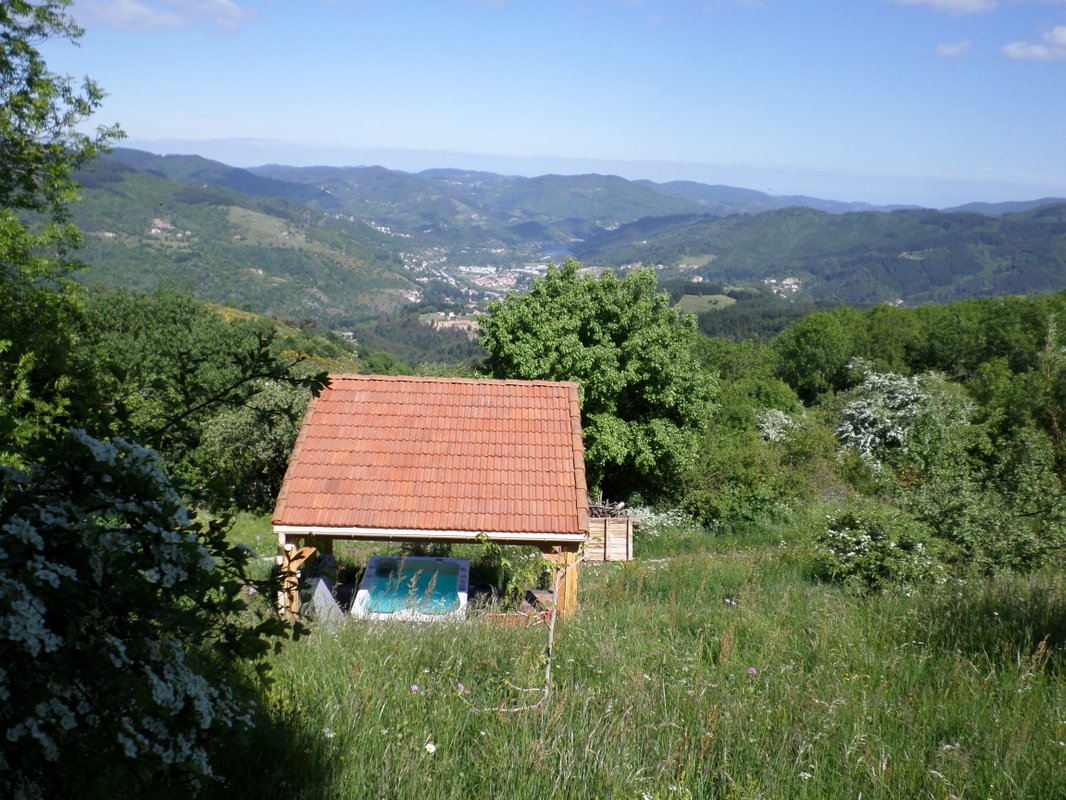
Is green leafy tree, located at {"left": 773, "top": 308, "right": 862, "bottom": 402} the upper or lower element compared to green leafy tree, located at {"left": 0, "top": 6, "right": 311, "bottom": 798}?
lower

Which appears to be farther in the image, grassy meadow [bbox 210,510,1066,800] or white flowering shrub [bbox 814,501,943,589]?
white flowering shrub [bbox 814,501,943,589]

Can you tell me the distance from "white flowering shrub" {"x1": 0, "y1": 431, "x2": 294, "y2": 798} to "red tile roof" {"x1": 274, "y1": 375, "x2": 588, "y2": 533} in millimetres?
8171

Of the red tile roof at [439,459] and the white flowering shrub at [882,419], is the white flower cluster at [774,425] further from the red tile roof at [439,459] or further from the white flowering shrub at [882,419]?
the red tile roof at [439,459]

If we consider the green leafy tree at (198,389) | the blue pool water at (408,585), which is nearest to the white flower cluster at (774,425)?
the green leafy tree at (198,389)

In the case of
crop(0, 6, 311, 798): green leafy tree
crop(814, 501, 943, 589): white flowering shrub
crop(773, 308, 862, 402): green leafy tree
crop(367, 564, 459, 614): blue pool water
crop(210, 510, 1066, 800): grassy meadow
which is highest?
crop(0, 6, 311, 798): green leafy tree

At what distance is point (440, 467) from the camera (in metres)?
10.9

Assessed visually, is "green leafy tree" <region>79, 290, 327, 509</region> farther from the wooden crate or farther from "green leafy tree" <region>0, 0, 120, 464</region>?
the wooden crate

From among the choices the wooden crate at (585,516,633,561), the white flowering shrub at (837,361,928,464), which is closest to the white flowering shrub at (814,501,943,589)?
the wooden crate at (585,516,633,561)

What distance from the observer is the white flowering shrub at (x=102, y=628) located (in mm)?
1483

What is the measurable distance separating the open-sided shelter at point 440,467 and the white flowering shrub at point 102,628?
6.96 m

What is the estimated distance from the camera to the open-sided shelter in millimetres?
9891

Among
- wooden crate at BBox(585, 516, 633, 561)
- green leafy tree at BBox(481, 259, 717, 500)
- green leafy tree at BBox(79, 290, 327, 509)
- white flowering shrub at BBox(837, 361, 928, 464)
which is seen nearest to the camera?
green leafy tree at BBox(79, 290, 327, 509)

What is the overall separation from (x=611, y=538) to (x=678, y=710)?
12.8 m

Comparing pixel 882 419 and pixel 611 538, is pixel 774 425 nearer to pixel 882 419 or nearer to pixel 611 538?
pixel 882 419
